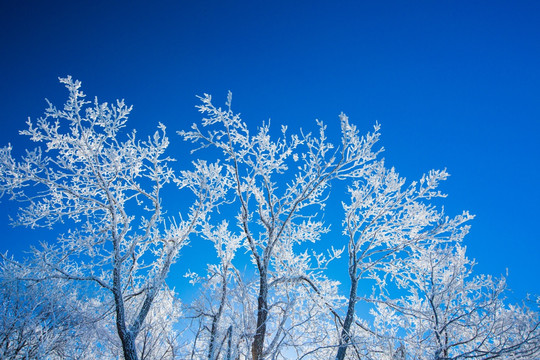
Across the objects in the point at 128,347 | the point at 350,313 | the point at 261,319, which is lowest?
the point at 128,347

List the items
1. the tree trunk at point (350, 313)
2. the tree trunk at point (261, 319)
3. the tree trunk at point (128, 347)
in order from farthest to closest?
the tree trunk at point (350, 313)
the tree trunk at point (128, 347)
the tree trunk at point (261, 319)

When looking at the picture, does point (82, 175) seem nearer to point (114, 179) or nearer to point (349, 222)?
point (114, 179)

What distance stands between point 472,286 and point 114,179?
1002 cm

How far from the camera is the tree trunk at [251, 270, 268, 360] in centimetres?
606

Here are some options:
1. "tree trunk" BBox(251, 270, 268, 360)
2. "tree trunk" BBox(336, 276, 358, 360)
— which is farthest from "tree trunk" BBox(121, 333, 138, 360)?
"tree trunk" BBox(336, 276, 358, 360)

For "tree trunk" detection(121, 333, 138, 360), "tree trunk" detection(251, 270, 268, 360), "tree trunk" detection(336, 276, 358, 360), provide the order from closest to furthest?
"tree trunk" detection(251, 270, 268, 360)
"tree trunk" detection(121, 333, 138, 360)
"tree trunk" detection(336, 276, 358, 360)

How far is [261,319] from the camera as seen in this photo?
6.56m

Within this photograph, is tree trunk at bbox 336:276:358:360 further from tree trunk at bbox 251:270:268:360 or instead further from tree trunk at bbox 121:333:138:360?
tree trunk at bbox 121:333:138:360

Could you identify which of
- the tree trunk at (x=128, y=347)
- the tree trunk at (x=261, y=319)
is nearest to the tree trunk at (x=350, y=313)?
the tree trunk at (x=261, y=319)

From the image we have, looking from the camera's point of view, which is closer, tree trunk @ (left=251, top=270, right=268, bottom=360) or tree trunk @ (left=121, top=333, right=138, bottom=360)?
tree trunk @ (left=251, top=270, right=268, bottom=360)

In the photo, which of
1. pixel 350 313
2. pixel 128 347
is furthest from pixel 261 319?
pixel 128 347

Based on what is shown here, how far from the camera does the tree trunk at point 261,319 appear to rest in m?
6.06

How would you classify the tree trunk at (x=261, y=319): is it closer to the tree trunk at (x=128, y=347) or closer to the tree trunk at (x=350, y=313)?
the tree trunk at (x=350, y=313)

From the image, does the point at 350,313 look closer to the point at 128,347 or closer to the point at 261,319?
the point at 261,319
